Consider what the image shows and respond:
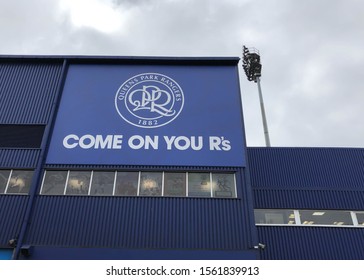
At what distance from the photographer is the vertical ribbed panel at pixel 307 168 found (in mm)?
22234

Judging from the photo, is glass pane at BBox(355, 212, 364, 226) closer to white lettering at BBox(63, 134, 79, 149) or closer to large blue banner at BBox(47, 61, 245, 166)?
large blue banner at BBox(47, 61, 245, 166)

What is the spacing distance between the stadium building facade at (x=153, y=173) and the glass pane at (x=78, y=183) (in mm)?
70

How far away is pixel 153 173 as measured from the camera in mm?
19516

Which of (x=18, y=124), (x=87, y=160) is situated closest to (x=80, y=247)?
(x=87, y=160)

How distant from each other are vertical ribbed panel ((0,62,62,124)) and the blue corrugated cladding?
1629 centimetres

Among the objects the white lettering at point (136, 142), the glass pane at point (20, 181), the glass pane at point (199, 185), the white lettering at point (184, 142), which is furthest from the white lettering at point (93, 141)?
the glass pane at point (199, 185)

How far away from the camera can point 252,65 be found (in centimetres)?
5103

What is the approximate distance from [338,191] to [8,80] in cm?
2661

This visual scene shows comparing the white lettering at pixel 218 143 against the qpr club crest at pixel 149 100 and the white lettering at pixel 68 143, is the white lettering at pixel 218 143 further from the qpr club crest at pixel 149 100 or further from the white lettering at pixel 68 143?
the white lettering at pixel 68 143

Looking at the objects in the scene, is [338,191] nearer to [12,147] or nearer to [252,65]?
[12,147]

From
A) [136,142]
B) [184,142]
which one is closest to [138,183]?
[136,142]

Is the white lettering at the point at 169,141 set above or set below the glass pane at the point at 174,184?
above

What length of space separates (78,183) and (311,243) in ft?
52.0

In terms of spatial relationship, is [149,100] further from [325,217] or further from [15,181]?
[325,217]
